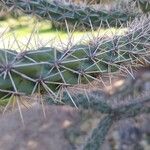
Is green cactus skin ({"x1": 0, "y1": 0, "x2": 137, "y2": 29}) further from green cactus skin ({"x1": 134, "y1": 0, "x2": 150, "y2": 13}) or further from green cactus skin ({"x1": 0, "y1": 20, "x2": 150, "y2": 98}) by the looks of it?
green cactus skin ({"x1": 0, "y1": 20, "x2": 150, "y2": 98})

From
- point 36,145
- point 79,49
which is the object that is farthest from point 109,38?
point 36,145

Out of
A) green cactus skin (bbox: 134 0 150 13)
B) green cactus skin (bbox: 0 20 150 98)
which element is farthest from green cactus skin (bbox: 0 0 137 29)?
green cactus skin (bbox: 0 20 150 98)

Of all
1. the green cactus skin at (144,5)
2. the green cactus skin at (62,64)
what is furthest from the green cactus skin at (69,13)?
the green cactus skin at (62,64)

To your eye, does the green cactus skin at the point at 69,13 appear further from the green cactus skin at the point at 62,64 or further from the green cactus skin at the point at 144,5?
the green cactus skin at the point at 62,64

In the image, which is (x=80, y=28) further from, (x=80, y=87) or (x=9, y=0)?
(x=80, y=87)

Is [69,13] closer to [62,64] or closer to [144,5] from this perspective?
[144,5]
